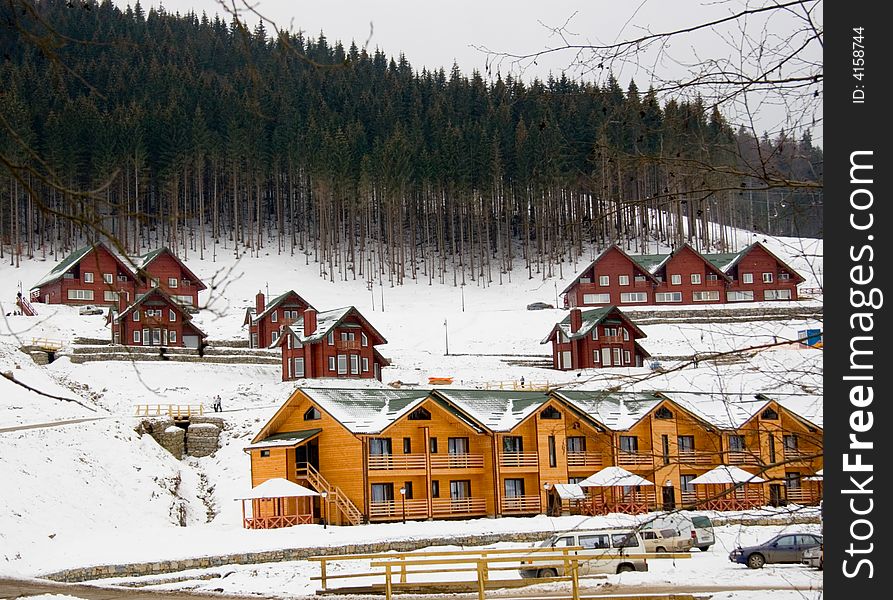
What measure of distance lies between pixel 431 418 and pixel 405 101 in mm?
97273

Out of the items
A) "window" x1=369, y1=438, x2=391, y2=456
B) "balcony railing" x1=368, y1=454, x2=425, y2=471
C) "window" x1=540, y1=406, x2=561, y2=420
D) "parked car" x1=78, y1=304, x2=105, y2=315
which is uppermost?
"parked car" x1=78, y1=304, x2=105, y2=315

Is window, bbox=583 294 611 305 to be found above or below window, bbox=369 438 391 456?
above

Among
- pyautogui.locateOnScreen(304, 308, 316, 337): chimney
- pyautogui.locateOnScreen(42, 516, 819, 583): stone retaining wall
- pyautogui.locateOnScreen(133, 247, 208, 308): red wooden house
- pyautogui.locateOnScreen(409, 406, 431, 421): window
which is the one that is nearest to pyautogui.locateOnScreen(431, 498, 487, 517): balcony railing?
pyautogui.locateOnScreen(409, 406, 431, 421): window

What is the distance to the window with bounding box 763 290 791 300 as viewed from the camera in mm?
88500

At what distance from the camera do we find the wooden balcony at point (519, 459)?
45281mm

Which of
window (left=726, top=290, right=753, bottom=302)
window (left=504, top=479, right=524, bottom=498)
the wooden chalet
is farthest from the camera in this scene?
window (left=726, top=290, right=753, bottom=302)

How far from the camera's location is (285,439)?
142 ft

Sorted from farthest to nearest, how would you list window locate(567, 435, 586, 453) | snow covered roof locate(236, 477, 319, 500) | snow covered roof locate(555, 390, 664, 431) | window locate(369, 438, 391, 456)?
window locate(567, 435, 586, 453) → snow covered roof locate(555, 390, 664, 431) → window locate(369, 438, 391, 456) → snow covered roof locate(236, 477, 319, 500)

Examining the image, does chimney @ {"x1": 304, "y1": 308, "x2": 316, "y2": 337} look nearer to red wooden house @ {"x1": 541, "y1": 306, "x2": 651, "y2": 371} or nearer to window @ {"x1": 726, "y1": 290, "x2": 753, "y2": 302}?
red wooden house @ {"x1": 541, "y1": 306, "x2": 651, "y2": 371}

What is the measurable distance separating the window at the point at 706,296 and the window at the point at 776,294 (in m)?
4.52

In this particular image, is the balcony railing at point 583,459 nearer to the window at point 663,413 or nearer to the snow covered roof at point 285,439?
the window at point 663,413

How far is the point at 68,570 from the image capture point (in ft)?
98.4

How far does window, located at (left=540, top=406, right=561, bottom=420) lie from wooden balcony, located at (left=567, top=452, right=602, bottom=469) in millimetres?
1876

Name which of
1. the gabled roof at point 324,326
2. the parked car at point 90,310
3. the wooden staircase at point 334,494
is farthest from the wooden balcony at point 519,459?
the parked car at point 90,310
